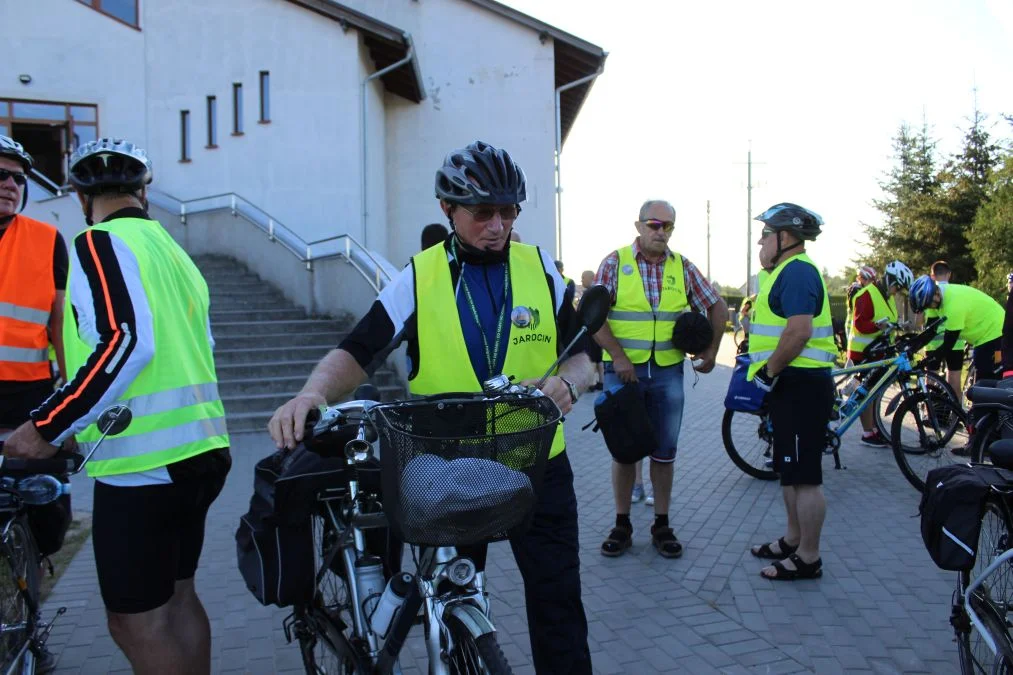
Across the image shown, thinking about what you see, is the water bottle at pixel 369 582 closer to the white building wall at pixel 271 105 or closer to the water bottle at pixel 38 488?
the water bottle at pixel 38 488

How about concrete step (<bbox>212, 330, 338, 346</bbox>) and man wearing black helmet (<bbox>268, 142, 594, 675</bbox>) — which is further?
concrete step (<bbox>212, 330, 338, 346</bbox>)

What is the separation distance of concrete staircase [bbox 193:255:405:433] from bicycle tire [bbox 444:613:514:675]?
8499mm

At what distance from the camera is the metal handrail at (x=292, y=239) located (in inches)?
506

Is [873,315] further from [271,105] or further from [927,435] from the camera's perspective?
[271,105]

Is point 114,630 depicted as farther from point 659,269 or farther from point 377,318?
point 659,269

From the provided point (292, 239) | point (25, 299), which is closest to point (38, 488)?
point (25, 299)

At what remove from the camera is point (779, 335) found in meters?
5.09

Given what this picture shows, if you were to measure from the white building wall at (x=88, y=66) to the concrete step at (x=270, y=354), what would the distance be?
9.66 metres

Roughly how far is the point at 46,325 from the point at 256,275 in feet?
41.2

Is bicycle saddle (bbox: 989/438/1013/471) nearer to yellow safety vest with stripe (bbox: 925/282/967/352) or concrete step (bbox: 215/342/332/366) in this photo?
yellow safety vest with stripe (bbox: 925/282/967/352)

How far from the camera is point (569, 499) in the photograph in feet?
9.44

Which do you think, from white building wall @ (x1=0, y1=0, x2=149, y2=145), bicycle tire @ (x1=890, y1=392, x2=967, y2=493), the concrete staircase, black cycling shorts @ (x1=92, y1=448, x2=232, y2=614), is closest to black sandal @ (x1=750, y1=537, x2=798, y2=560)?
bicycle tire @ (x1=890, y1=392, x2=967, y2=493)

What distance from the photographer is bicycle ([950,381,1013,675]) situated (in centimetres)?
285

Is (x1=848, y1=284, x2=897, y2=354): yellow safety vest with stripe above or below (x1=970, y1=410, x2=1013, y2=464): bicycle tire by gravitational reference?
above
